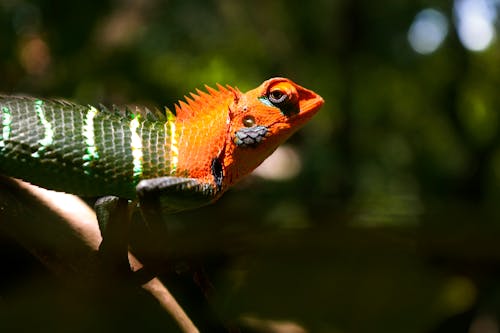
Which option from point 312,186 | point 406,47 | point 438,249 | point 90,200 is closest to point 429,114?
point 406,47

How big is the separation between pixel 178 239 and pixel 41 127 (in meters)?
0.46

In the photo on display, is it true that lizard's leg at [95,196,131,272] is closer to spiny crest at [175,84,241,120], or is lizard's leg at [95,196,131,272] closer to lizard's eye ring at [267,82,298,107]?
spiny crest at [175,84,241,120]

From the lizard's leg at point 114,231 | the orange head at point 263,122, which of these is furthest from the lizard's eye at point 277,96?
the lizard's leg at point 114,231

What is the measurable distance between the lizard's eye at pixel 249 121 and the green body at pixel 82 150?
0.14 meters

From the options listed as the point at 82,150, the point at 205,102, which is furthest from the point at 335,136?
the point at 82,150

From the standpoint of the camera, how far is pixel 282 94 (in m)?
1.21

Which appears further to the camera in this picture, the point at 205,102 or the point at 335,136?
the point at 335,136

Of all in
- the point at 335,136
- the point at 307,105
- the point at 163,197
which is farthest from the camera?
the point at 335,136

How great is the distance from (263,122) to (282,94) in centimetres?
7

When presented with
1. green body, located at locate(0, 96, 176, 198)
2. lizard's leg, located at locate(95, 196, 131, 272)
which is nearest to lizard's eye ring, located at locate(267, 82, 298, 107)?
green body, located at locate(0, 96, 176, 198)

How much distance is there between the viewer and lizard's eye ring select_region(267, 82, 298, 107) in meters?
1.21

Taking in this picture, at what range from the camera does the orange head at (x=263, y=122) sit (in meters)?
1.21

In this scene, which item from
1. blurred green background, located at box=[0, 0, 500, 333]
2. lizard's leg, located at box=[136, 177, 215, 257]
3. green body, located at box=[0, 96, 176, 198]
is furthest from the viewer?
green body, located at box=[0, 96, 176, 198]

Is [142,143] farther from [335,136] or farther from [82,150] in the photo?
[335,136]
